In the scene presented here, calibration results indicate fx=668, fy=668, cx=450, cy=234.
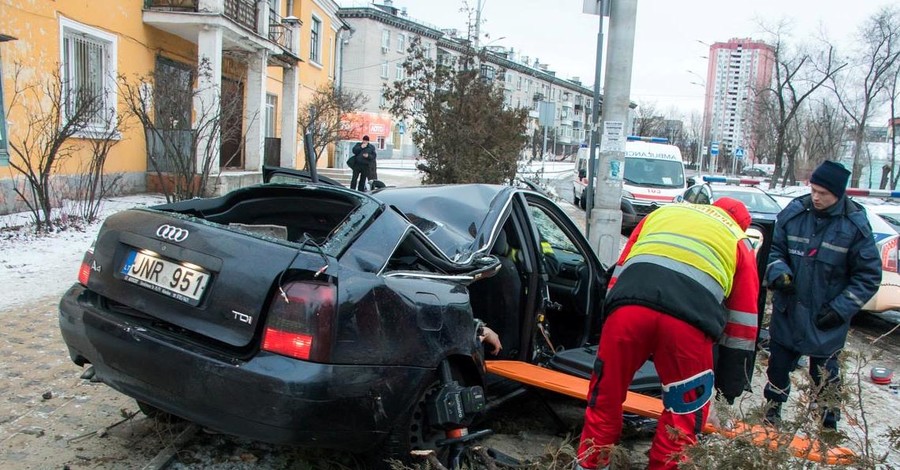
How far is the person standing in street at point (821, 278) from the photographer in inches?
161

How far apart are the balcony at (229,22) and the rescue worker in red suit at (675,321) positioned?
14451mm

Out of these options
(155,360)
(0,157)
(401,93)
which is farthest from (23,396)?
(401,93)

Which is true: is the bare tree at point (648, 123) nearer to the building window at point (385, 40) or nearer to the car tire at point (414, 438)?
the building window at point (385, 40)

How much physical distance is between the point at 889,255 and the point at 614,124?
3321mm

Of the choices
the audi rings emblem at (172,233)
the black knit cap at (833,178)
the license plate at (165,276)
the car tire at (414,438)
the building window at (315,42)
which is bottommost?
the car tire at (414,438)

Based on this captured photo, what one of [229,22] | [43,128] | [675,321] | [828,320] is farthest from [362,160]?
[675,321]

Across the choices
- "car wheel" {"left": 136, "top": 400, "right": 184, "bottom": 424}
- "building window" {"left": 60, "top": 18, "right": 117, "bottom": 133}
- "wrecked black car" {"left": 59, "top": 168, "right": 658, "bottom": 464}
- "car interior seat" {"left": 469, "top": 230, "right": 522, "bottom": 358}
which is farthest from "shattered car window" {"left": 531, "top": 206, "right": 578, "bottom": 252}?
"building window" {"left": 60, "top": 18, "right": 117, "bottom": 133}

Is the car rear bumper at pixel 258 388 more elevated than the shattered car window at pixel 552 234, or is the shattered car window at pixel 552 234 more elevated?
the shattered car window at pixel 552 234

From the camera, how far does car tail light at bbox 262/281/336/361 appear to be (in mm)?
2525

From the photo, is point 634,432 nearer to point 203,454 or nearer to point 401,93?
point 203,454

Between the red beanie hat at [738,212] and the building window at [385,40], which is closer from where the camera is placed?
the red beanie hat at [738,212]

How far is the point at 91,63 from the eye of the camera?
13000mm

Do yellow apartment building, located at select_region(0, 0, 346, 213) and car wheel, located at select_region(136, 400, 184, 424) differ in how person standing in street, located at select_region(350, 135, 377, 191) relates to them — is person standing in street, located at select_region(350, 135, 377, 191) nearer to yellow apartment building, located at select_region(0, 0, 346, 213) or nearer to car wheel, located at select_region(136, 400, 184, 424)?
yellow apartment building, located at select_region(0, 0, 346, 213)

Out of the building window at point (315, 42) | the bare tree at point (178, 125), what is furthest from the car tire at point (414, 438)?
the building window at point (315, 42)
